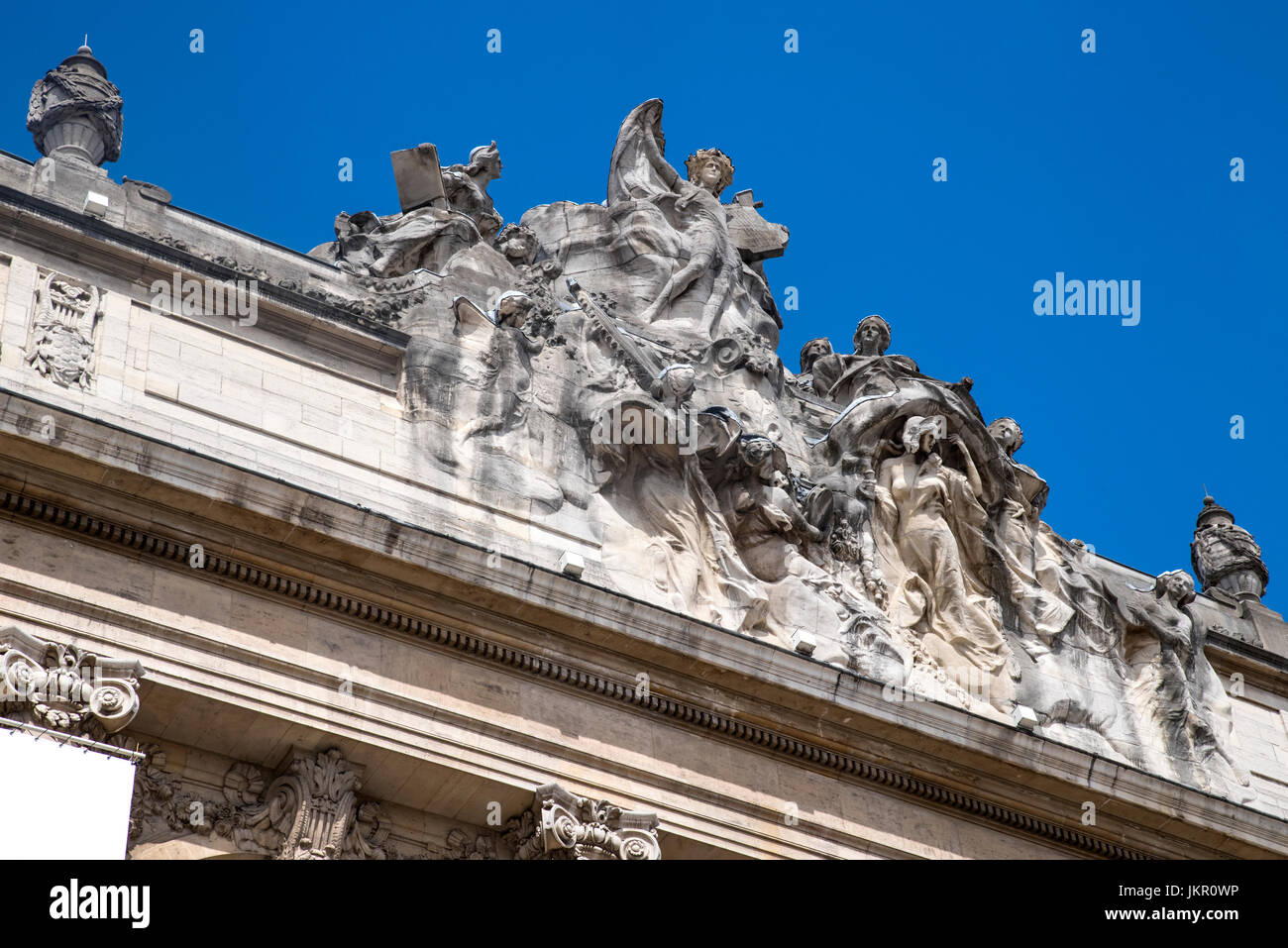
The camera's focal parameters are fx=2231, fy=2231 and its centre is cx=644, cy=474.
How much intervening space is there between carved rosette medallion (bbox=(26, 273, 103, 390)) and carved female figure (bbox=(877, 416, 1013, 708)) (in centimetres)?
653

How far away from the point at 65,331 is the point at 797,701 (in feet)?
19.0

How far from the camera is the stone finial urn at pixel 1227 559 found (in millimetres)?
22016

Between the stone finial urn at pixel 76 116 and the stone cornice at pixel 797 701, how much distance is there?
12.8 feet

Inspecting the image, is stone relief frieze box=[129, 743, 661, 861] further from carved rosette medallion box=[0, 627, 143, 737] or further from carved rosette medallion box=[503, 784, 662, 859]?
carved rosette medallion box=[0, 627, 143, 737]

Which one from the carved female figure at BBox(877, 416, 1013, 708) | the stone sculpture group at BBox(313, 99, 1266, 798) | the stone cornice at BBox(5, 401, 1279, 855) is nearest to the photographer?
the stone cornice at BBox(5, 401, 1279, 855)

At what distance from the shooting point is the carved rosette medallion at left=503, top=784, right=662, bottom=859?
14.7 m

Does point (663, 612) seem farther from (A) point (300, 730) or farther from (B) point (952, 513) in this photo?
(B) point (952, 513)

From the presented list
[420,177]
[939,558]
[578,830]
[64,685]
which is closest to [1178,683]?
[939,558]

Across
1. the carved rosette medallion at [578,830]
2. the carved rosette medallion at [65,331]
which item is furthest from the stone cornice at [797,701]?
the carved rosette medallion at [65,331]

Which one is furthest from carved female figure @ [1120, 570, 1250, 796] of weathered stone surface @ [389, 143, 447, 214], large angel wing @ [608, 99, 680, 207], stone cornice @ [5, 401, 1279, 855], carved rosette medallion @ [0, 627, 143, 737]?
carved rosette medallion @ [0, 627, 143, 737]

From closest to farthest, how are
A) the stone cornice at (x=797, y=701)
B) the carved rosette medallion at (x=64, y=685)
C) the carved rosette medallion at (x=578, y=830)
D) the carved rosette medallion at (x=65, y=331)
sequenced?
the carved rosette medallion at (x=64, y=685) → the stone cornice at (x=797, y=701) → the carved rosette medallion at (x=578, y=830) → the carved rosette medallion at (x=65, y=331)

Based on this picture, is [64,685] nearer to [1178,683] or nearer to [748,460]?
[748,460]

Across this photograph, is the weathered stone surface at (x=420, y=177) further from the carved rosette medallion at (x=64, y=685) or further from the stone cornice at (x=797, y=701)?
the carved rosette medallion at (x=64, y=685)
